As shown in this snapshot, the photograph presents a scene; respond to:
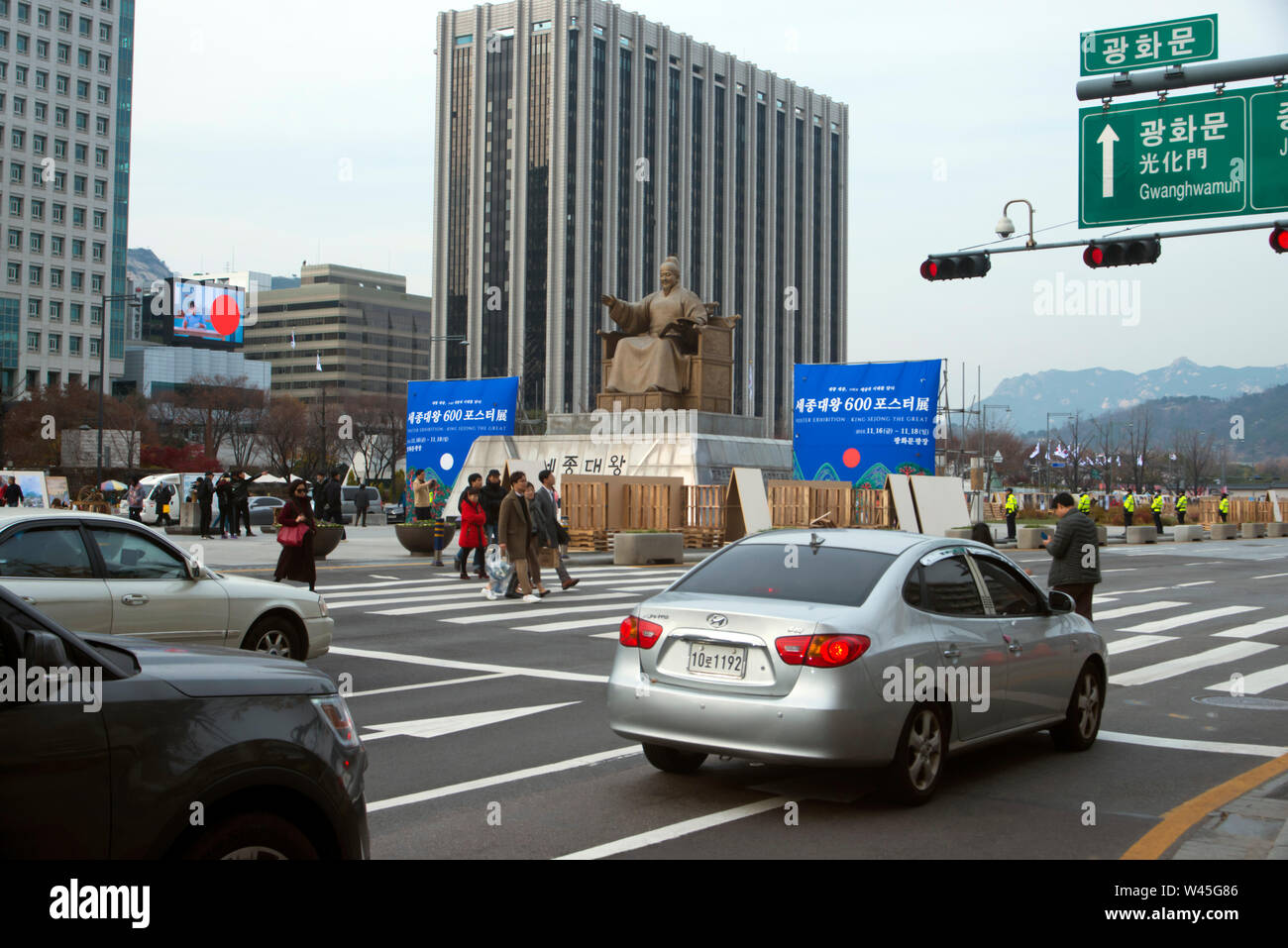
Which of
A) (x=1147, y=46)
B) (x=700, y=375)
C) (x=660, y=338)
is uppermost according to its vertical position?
(x=1147, y=46)

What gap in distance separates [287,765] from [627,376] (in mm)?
31768

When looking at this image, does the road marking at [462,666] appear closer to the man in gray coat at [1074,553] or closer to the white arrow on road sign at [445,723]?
the white arrow on road sign at [445,723]

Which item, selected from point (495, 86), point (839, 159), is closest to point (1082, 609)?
point (495, 86)

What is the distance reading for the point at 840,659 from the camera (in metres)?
6.37

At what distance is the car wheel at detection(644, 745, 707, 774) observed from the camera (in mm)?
7371

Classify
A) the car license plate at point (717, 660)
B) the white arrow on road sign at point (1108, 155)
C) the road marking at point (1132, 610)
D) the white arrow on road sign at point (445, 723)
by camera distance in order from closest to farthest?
the car license plate at point (717, 660), the white arrow on road sign at point (445, 723), the white arrow on road sign at point (1108, 155), the road marking at point (1132, 610)

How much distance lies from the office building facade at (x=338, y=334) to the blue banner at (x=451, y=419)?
105724 mm

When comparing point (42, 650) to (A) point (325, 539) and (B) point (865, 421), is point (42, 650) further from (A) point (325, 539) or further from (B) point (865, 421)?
(B) point (865, 421)

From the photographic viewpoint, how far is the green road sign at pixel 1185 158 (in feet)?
46.4

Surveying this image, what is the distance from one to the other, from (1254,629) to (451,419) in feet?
71.8

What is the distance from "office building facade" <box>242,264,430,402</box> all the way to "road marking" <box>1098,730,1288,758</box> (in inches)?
5215

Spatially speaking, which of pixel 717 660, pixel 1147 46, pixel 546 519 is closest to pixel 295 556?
pixel 546 519

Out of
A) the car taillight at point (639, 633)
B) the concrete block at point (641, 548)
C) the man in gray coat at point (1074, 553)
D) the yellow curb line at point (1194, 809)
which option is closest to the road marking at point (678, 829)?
the car taillight at point (639, 633)

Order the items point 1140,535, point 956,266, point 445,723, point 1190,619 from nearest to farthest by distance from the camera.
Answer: point 445,723, point 1190,619, point 956,266, point 1140,535
